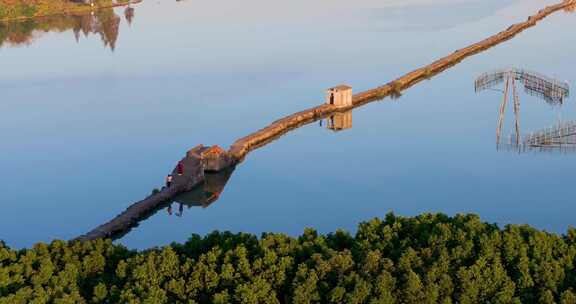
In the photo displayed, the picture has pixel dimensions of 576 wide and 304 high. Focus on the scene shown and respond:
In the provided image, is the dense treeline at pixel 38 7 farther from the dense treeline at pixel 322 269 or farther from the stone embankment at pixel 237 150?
the dense treeline at pixel 322 269

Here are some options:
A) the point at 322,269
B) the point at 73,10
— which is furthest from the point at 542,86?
the point at 73,10

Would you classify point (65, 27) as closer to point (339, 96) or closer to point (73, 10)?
point (73, 10)

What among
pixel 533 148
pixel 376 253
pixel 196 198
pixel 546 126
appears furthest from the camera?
pixel 546 126

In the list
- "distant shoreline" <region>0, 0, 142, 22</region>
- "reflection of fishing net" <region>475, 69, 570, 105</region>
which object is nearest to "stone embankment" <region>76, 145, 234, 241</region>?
"reflection of fishing net" <region>475, 69, 570, 105</region>

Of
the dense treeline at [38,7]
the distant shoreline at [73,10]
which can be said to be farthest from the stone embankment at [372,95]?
the dense treeline at [38,7]

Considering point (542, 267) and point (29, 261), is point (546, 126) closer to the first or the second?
point (542, 267)

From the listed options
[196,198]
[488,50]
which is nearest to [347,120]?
[196,198]
